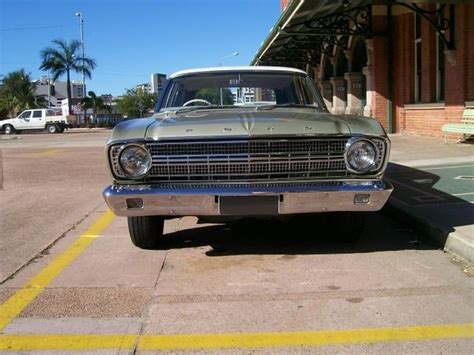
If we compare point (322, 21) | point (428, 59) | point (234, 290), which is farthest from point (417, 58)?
point (234, 290)

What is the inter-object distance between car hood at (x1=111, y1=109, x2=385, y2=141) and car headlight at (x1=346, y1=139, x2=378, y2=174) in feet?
0.37

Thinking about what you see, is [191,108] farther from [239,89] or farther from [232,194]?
[232,194]

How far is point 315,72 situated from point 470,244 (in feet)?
95.0

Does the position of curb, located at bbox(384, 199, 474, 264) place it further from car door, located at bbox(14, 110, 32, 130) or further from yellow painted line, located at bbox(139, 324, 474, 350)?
car door, located at bbox(14, 110, 32, 130)

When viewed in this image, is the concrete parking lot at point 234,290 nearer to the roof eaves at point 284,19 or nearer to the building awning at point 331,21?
the building awning at point 331,21

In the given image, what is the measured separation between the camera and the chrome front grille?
16.1 ft

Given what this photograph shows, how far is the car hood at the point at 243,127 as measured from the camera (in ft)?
16.0

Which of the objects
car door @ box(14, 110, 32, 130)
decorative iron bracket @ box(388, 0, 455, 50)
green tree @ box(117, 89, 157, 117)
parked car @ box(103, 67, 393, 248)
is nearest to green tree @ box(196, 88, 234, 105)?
parked car @ box(103, 67, 393, 248)

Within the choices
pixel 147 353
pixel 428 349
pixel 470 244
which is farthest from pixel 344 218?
pixel 147 353

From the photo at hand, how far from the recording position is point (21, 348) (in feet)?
11.6

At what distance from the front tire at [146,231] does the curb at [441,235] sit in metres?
2.73

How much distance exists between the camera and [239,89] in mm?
6730

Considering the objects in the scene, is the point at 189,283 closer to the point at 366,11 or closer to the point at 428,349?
the point at 428,349

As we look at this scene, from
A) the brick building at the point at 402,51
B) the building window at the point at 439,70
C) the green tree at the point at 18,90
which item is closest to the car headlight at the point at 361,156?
the brick building at the point at 402,51
